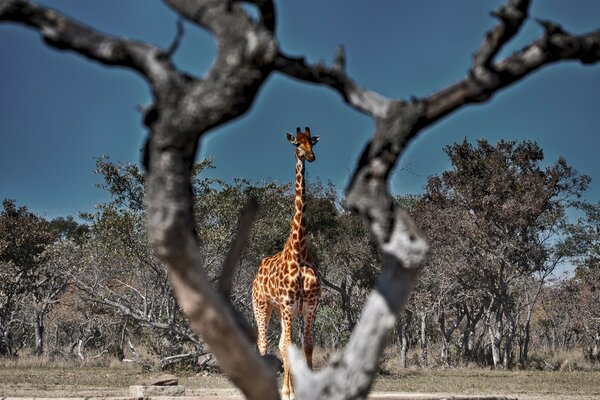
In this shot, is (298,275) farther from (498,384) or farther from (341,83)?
(341,83)

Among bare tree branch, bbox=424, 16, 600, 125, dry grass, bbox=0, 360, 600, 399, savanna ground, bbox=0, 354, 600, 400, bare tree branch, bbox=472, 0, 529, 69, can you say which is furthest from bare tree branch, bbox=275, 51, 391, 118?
dry grass, bbox=0, 360, 600, 399

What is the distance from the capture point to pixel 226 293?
4883 mm

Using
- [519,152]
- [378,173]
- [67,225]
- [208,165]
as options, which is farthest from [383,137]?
[67,225]

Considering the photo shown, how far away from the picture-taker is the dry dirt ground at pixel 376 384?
12.9 metres

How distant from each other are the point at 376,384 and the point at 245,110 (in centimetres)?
1287

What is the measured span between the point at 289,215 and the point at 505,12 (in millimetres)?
20061

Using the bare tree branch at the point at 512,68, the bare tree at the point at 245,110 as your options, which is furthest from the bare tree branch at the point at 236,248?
the bare tree branch at the point at 512,68

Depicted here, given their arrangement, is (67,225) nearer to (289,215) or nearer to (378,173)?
(289,215)

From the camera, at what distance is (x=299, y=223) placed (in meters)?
11.8

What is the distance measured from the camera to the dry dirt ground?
42.4 ft

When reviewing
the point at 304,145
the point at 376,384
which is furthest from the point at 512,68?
the point at 376,384

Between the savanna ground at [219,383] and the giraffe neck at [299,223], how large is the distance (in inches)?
93.2

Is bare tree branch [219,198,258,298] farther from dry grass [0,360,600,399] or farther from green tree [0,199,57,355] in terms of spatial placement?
green tree [0,199,57,355]

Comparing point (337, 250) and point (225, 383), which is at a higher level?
point (337, 250)
